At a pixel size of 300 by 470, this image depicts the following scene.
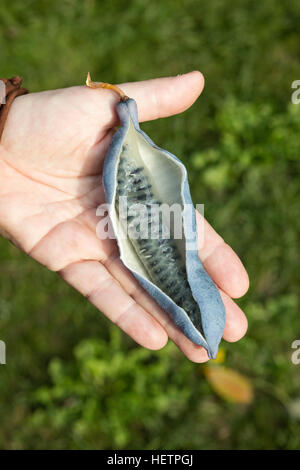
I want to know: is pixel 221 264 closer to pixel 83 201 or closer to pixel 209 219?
pixel 83 201

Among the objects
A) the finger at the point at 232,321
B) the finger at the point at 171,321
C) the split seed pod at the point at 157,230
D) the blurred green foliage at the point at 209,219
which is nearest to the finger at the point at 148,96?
the split seed pod at the point at 157,230

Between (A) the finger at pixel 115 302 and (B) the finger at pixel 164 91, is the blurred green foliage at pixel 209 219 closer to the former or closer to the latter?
(A) the finger at pixel 115 302

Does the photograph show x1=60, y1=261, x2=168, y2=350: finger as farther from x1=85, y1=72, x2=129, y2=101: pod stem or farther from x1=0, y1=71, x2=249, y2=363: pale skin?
x1=85, y1=72, x2=129, y2=101: pod stem

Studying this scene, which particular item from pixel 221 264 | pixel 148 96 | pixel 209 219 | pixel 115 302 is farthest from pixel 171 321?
pixel 209 219

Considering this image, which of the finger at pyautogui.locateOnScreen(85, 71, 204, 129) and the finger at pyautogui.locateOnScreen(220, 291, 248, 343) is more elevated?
the finger at pyautogui.locateOnScreen(85, 71, 204, 129)

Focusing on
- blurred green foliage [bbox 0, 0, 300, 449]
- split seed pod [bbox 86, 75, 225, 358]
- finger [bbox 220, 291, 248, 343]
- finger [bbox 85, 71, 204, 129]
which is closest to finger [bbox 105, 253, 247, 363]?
finger [bbox 220, 291, 248, 343]
